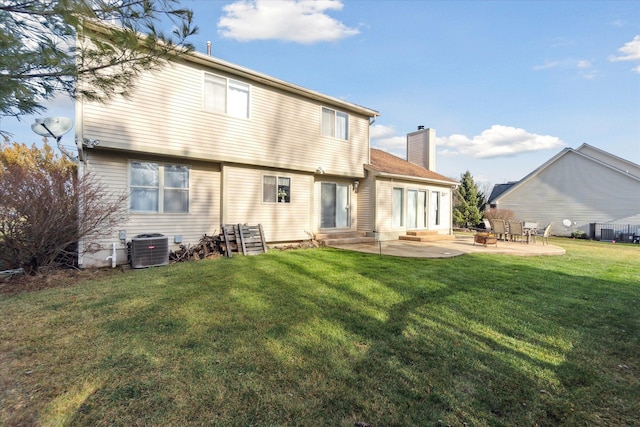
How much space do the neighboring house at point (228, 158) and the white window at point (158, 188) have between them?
0.08 feet

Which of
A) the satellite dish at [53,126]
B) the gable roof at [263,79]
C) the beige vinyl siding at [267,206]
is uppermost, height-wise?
the gable roof at [263,79]

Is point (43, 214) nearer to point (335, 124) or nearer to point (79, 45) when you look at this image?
point (79, 45)

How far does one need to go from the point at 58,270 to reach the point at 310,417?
6860mm

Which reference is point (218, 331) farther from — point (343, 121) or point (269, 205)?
point (343, 121)

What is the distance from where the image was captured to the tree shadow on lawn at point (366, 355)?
2164mm

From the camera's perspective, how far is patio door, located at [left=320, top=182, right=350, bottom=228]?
12.0 metres

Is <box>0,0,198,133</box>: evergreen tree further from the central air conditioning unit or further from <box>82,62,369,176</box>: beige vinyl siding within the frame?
the central air conditioning unit

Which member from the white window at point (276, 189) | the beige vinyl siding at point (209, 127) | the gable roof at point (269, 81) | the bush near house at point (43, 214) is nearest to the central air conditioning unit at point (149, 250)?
the bush near house at point (43, 214)

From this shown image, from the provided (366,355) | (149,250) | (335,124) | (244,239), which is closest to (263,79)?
(335,124)

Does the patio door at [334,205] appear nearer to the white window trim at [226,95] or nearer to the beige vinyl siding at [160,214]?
the white window trim at [226,95]

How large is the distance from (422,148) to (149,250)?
1534 centimetres

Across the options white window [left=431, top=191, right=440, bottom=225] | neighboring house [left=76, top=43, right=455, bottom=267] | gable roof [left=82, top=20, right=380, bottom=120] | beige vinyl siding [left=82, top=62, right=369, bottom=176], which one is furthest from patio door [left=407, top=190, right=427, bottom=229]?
gable roof [left=82, top=20, right=380, bottom=120]

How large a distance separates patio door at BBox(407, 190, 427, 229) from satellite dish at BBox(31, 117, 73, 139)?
483 inches

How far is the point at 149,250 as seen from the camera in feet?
23.9
